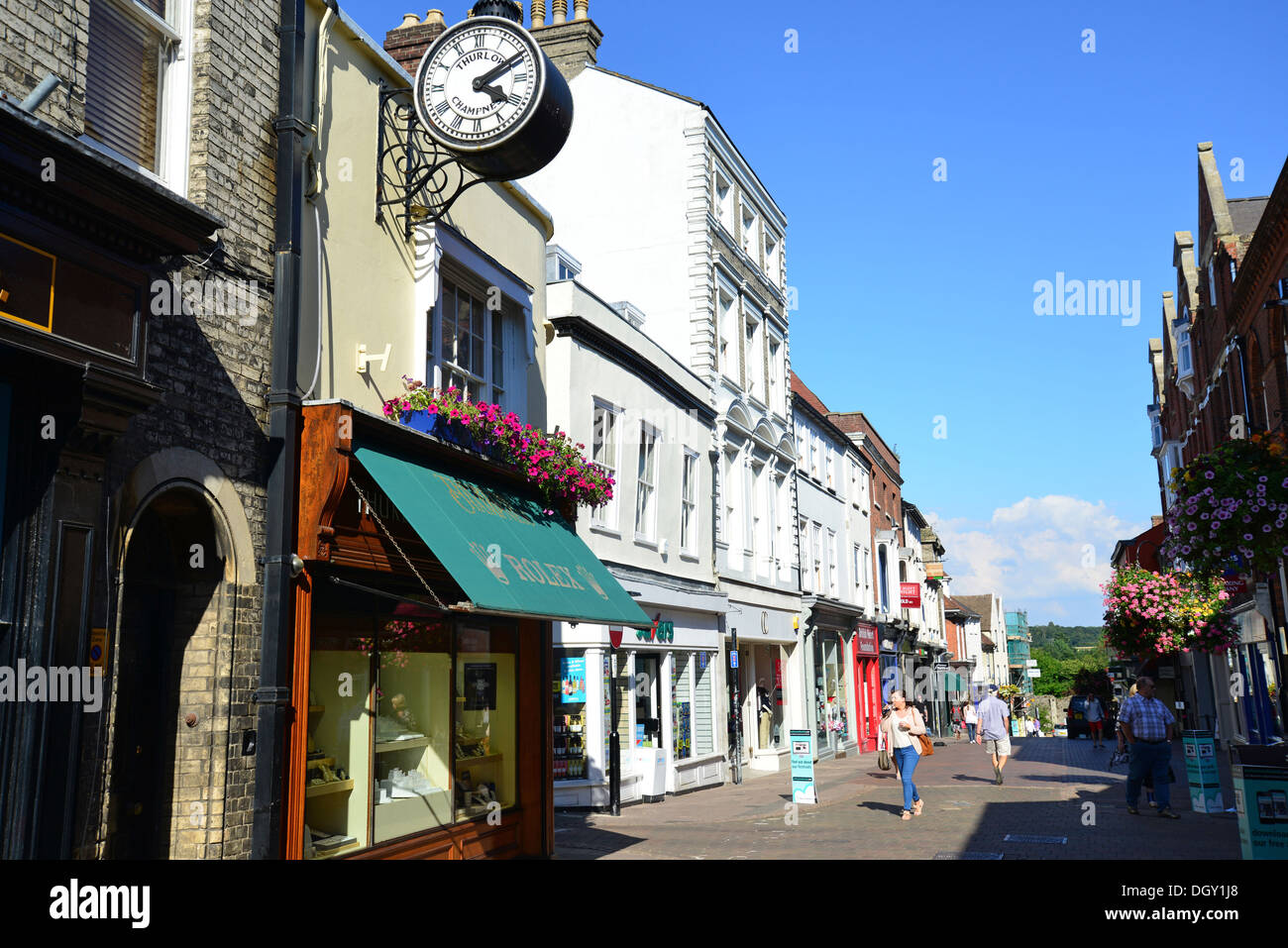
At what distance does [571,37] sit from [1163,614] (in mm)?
18508

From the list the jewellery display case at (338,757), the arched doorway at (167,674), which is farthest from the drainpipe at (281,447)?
the jewellery display case at (338,757)

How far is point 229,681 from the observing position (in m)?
7.54

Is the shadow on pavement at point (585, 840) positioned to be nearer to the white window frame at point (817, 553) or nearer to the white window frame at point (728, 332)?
the white window frame at point (728, 332)

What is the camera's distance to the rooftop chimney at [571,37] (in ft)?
82.7

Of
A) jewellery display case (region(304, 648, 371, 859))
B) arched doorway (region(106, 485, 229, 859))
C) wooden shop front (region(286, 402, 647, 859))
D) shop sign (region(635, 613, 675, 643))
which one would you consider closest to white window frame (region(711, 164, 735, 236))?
shop sign (region(635, 613, 675, 643))

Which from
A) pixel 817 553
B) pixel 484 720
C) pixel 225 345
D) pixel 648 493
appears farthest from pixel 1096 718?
pixel 225 345

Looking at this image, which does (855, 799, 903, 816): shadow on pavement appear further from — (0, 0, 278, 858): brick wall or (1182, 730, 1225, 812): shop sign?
(0, 0, 278, 858): brick wall

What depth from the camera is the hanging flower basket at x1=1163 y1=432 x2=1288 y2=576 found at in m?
11.6

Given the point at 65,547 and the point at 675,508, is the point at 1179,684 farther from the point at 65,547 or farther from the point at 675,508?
the point at 65,547

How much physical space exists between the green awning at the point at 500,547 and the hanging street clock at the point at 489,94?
309cm

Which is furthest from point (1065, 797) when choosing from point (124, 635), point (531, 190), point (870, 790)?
point (531, 190)

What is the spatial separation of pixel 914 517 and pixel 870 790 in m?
35.4

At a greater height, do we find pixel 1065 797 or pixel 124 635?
pixel 124 635

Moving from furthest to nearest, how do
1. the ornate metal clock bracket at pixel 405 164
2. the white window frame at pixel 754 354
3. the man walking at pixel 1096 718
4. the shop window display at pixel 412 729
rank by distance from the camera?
1. the man walking at pixel 1096 718
2. the white window frame at pixel 754 354
3. the ornate metal clock bracket at pixel 405 164
4. the shop window display at pixel 412 729
